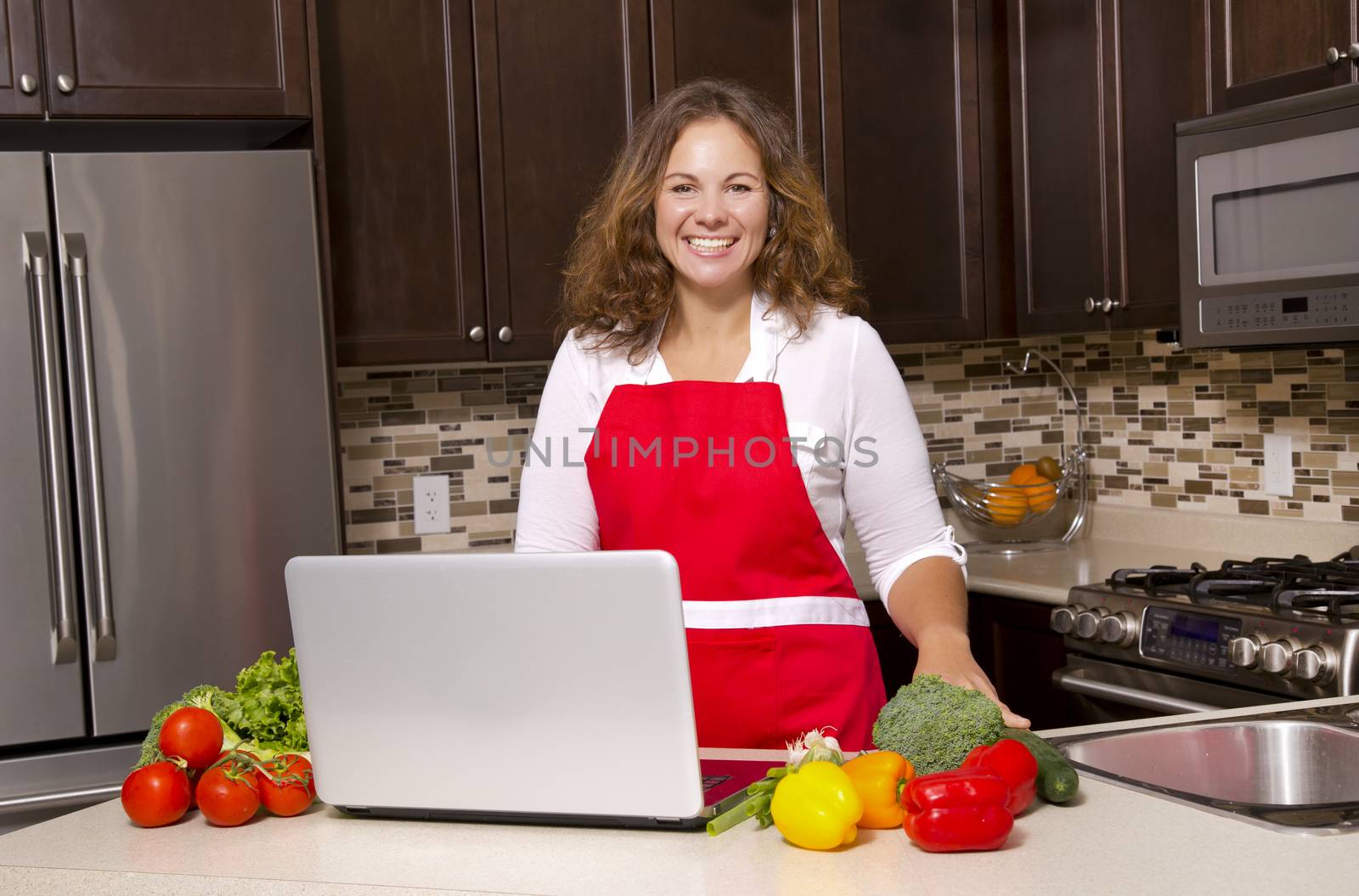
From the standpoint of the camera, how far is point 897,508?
1811 millimetres

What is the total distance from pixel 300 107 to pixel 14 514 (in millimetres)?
917

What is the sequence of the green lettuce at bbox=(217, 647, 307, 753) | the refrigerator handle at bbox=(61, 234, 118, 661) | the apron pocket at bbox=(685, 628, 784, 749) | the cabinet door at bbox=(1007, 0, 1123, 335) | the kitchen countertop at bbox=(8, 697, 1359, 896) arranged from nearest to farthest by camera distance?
the kitchen countertop at bbox=(8, 697, 1359, 896)
the green lettuce at bbox=(217, 647, 307, 753)
the apron pocket at bbox=(685, 628, 784, 749)
the refrigerator handle at bbox=(61, 234, 118, 661)
the cabinet door at bbox=(1007, 0, 1123, 335)

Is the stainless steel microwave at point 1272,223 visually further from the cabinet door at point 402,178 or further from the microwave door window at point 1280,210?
the cabinet door at point 402,178

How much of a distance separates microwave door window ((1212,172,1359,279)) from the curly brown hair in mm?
994

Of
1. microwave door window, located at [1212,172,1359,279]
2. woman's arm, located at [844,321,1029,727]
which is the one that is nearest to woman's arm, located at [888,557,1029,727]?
woman's arm, located at [844,321,1029,727]

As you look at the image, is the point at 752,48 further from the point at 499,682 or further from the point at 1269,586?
the point at 499,682

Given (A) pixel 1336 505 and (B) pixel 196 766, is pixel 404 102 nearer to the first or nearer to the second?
(B) pixel 196 766

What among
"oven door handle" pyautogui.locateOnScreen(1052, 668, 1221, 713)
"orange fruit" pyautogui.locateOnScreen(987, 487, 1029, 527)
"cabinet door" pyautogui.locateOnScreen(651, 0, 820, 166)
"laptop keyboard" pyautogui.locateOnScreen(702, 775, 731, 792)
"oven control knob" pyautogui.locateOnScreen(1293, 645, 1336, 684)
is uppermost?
"cabinet door" pyautogui.locateOnScreen(651, 0, 820, 166)

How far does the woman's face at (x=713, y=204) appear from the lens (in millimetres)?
1895

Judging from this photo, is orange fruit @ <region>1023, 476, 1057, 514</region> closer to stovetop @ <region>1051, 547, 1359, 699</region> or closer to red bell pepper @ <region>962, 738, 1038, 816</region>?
stovetop @ <region>1051, 547, 1359, 699</region>

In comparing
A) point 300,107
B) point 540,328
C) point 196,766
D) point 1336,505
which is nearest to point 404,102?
point 300,107

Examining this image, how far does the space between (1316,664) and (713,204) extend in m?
1.22

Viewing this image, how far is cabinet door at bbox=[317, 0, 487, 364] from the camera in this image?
2.71m

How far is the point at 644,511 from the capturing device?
193 cm
